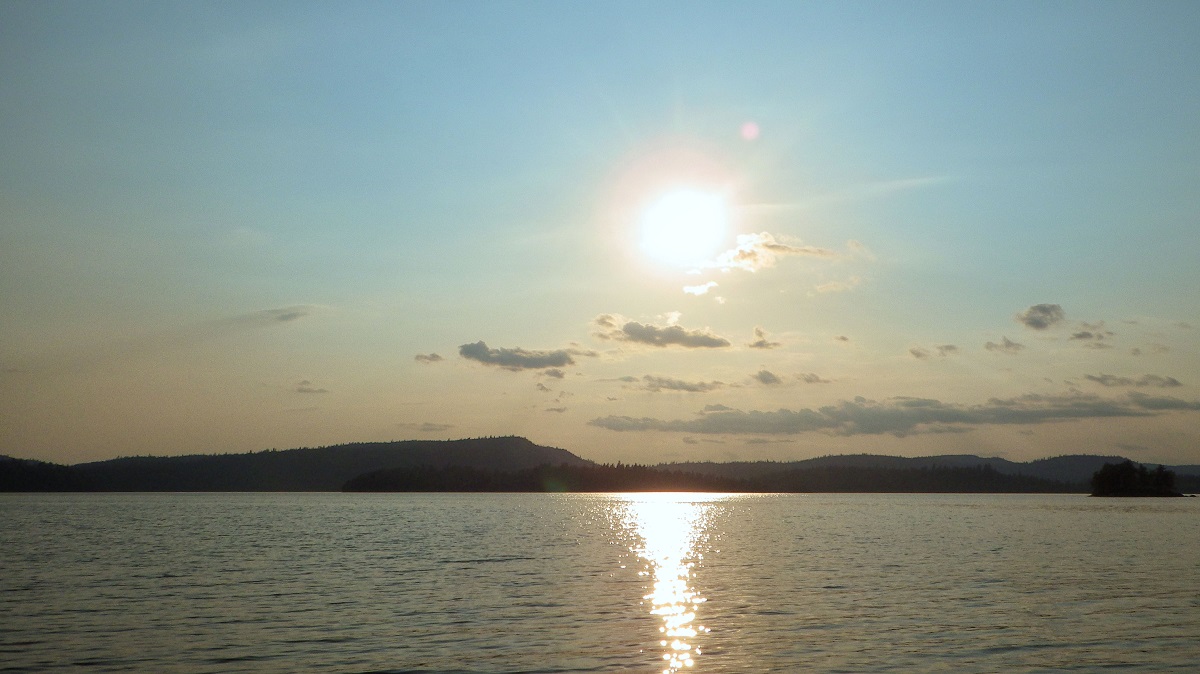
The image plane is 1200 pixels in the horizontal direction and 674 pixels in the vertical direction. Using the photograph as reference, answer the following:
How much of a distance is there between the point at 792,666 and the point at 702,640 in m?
5.32

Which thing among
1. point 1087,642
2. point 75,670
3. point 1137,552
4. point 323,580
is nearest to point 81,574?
point 323,580

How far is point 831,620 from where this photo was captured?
39.7 meters

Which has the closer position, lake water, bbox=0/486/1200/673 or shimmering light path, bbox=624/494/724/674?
lake water, bbox=0/486/1200/673

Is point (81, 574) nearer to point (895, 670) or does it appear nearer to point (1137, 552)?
point (895, 670)

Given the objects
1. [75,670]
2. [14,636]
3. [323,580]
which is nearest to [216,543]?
[323,580]

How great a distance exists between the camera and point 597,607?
44.2 meters

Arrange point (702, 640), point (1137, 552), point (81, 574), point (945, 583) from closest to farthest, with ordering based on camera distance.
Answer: point (702, 640) < point (945, 583) < point (81, 574) < point (1137, 552)

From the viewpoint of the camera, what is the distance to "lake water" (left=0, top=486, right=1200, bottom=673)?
31766mm

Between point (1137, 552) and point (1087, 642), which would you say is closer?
point (1087, 642)

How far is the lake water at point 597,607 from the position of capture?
104ft

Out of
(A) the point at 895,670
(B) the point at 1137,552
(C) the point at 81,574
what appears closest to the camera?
(A) the point at 895,670

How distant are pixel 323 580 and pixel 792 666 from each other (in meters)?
33.3

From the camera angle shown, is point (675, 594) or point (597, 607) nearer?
point (597, 607)

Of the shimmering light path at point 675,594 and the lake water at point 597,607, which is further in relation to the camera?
the shimmering light path at point 675,594
